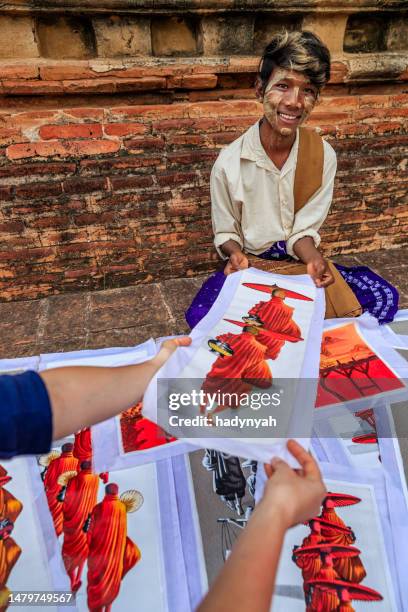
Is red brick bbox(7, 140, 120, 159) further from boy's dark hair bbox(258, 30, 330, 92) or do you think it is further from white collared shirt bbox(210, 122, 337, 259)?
boy's dark hair bbox(258, 30, 330, 92)

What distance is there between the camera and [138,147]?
84.8 inches

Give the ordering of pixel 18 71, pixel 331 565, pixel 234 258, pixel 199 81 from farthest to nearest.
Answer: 1. pixel 199 81
2. pixel 18 71
3. pixel 234 258
4. pixel 331 565

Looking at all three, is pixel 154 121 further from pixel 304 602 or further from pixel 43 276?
pixel 304 602

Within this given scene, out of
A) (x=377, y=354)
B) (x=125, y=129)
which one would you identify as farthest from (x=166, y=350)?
(x=125, y=129)

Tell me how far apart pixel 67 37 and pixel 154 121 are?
0.57 meters

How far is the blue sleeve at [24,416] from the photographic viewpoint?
0.72m

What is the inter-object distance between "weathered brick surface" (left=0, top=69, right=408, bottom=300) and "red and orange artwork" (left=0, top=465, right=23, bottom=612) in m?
1.38

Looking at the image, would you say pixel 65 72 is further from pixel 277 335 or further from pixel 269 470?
pixel 269 470

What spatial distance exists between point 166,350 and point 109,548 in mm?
561

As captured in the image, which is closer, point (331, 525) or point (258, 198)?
point (331, 525)

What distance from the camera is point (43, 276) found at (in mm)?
2320

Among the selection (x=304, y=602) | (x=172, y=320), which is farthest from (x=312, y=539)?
(x=172, y=320)

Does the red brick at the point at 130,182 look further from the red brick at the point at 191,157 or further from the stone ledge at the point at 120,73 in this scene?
the stone ledge at the point at 120,73

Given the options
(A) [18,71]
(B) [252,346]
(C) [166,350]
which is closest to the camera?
(C) [166,350]
